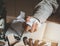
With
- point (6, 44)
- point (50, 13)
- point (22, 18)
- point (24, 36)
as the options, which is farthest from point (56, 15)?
point (6, 44)

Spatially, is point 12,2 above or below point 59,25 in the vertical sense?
above

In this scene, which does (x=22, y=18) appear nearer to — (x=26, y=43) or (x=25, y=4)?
(x=26, y=43)

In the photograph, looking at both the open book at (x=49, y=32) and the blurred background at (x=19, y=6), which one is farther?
the blurred background at (x=19, y=6)

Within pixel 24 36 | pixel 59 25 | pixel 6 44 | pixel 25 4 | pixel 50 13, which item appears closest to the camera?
pixel 6 44

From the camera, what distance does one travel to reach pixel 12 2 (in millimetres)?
1645

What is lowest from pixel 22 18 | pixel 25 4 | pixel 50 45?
pixel 50 45

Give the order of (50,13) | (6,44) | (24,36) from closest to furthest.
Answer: (6,44)
(24,36)
(50,13)

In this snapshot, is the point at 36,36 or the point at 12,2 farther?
the point at 12,2

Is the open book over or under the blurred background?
under

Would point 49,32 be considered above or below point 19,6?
below

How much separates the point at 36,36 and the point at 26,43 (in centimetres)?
14

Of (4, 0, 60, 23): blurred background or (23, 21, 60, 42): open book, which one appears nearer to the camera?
(23, 21, 60, 42): open book

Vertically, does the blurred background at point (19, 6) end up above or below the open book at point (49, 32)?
above

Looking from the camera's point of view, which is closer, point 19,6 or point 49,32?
point 49,32
